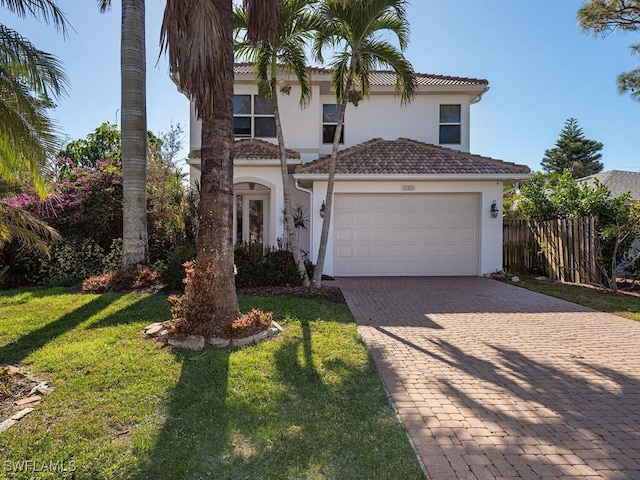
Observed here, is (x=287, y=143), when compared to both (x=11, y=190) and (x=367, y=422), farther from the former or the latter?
(x=367, y=422)

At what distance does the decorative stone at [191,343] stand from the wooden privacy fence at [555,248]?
1125 centimetres

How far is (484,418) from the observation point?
382 cm

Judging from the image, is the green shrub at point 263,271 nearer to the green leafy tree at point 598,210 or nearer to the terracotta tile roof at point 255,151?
the terracotta tile roof at point 255,151

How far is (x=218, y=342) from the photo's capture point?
5750mm

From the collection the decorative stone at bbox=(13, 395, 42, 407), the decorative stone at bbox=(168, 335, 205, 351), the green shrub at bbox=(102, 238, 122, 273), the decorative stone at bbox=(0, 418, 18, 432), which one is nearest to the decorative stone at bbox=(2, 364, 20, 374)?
the decorative stone at bbox=(13, 395, 42, 407)

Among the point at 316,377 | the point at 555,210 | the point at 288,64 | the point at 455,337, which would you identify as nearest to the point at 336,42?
the point at 288,64

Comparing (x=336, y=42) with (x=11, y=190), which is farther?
(x=336, y=42)

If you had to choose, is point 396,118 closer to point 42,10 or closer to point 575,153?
point 42,10

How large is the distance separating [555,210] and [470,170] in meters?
3.67

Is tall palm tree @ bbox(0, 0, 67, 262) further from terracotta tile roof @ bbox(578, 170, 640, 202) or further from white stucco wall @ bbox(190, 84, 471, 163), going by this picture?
terracotta tile roof @ bbox(578, 170, 640, 202)

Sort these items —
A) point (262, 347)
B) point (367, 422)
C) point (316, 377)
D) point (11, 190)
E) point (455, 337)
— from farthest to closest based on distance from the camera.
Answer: point (11, 190)
point (455, 337)
point (262, 347)
point (316, 377)
point (367, 422)

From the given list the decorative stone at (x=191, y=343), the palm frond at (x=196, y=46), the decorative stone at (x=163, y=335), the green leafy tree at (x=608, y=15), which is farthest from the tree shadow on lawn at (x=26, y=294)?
the green leafy tree at (x=608, y=15)

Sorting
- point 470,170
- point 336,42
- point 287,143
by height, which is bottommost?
point 470,170

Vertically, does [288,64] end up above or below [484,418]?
above
